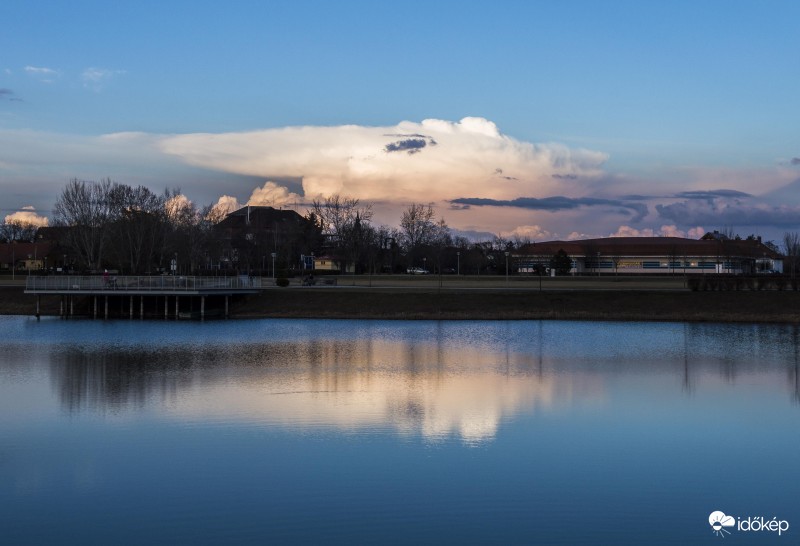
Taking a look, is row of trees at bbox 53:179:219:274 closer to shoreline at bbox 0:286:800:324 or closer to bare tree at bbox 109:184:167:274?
bare tree at bbox 109:184:167:274

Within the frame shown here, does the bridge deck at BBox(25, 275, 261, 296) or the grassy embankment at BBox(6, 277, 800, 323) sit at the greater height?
the bridge deck at BBox(25, 275, 261, 296)

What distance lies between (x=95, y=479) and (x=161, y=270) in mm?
73887

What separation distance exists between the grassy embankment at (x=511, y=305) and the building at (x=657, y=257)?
174 feet

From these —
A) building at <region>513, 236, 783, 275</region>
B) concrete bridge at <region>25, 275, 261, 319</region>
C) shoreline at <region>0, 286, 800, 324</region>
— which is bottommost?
shoreline at <region>0, 286, 800, 324</region>

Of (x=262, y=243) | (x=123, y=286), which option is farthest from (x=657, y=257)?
(x=123, y=286)

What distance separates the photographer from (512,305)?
189ft

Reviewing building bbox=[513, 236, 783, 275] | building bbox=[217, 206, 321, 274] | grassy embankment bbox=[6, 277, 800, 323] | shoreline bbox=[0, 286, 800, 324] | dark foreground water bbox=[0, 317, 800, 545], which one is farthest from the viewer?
building bbox=[513, 236, 783, 275]

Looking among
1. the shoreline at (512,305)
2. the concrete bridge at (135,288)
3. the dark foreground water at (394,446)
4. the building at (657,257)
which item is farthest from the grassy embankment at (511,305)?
the building at (657,257)

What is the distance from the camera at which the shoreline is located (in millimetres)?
55125

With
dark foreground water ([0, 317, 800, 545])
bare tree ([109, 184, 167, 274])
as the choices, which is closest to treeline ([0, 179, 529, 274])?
bare tree ([109, 184, 167, 274])

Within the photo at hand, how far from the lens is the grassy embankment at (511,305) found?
55.2 meters

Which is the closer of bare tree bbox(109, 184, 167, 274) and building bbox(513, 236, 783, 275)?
bare tree bbox(109, 184, 167, 274)

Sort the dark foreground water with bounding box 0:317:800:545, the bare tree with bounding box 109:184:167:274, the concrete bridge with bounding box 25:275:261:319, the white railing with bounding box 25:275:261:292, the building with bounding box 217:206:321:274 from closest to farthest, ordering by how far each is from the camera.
Answer: the dark foreground water with bounding box 0:317:800:545 → the concrete bridge with bounding box 25:275:261:319 → the white railing with bounding box 25:275:261:292 → the bare tree with bounding box 109:184:167:274 → the building with bounding box 217:206:321:274

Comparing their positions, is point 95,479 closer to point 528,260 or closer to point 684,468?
point 684,468
